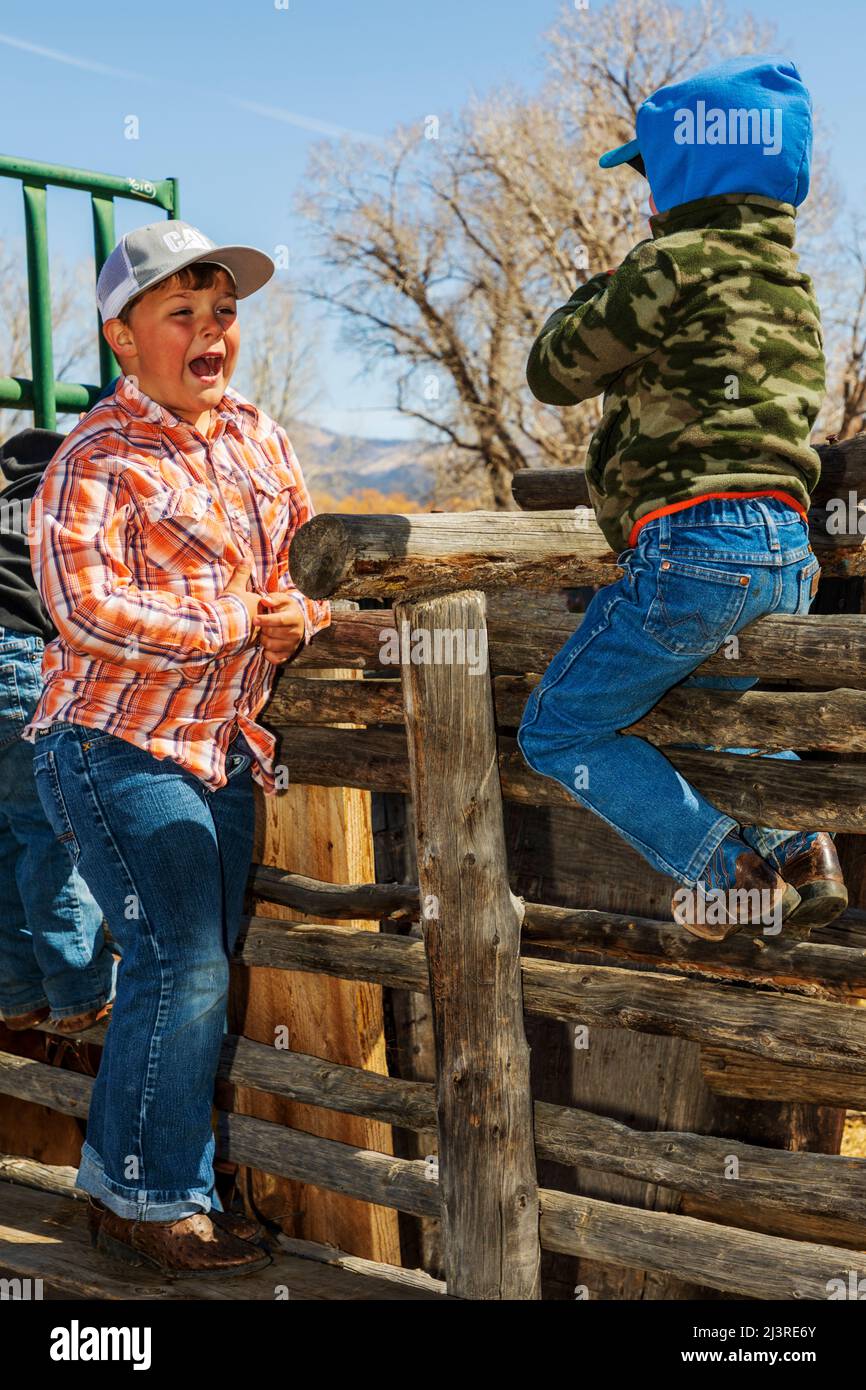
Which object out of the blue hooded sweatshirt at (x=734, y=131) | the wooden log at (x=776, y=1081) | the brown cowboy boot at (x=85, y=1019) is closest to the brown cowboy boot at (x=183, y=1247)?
the brown cowboy boot at (x=85, y=1019)

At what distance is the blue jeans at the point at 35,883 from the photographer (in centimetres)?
392

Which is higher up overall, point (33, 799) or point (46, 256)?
point (46, 256)

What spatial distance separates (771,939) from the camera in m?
3.30

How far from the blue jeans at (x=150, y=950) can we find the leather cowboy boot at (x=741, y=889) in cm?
121

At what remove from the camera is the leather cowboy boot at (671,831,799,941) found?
303 cm

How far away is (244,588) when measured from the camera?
341 centimetres

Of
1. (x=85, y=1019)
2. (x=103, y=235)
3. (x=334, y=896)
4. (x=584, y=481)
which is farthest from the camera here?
(x=103, y=235)

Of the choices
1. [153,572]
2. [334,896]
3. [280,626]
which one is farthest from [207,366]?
[334,896]

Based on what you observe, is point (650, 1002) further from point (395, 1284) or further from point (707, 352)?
point (707, 352)

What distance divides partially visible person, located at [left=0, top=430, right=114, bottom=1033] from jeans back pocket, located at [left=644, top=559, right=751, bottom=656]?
189 cm

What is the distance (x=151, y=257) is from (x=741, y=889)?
203cm

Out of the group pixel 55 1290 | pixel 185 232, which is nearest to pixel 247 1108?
pixel 55 1290

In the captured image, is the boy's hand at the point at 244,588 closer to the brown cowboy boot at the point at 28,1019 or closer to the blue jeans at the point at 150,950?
the blue jeans at the point at 150,950
